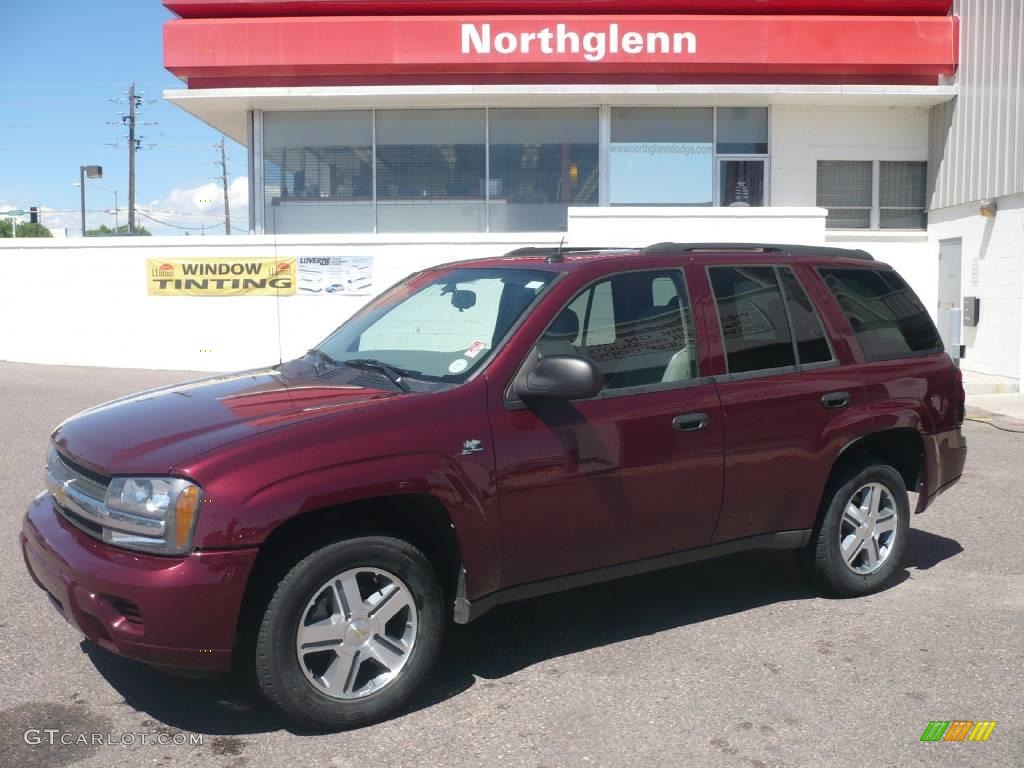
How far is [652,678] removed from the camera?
4.53 metres

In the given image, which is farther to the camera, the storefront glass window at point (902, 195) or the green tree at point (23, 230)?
the green tree at point (23, 230)

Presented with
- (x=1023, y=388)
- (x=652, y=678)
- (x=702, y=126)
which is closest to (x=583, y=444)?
(x=652, y=678)

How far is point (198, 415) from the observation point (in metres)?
4.18

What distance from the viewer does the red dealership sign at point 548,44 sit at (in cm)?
1828

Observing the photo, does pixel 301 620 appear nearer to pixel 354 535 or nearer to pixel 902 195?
pixel 354 535

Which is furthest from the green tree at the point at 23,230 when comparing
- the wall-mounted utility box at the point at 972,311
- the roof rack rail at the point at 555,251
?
the roof rack rail at the point at 555,251

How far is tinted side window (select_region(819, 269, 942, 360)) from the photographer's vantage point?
5.64 meters

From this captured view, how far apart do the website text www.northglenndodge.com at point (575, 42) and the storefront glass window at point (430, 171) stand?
1358 mm

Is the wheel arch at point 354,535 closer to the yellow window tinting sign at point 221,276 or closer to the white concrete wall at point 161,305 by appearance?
the white concrete wall at point 161,305

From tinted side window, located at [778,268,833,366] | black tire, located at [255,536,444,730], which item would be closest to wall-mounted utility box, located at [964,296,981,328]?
tinted side window, located at [778,268,833,366]

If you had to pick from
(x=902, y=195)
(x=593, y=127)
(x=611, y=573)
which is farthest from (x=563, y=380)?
(x=902, y=195)

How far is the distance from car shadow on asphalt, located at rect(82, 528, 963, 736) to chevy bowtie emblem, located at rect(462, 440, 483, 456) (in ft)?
3.48

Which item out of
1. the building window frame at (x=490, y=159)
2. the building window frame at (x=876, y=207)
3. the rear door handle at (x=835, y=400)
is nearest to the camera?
the rear door handle at (x=835, y=400)

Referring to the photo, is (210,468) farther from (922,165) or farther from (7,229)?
(7,229)
